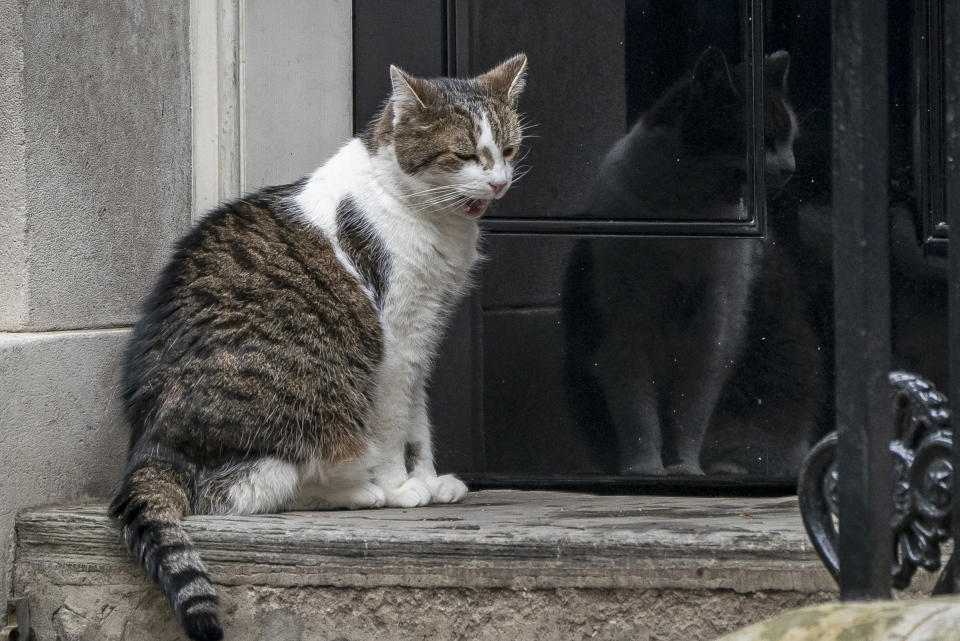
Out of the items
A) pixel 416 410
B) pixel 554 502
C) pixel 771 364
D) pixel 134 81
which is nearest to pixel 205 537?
pixel 416 410

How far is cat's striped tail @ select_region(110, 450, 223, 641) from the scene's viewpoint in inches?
70.0

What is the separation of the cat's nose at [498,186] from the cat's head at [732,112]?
22.0 inches

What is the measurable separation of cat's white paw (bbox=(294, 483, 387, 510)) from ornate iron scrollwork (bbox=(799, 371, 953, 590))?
4.01 feet

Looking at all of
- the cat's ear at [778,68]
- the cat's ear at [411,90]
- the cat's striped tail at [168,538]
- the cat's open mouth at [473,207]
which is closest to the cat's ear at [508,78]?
the cat's ear at [411,90]

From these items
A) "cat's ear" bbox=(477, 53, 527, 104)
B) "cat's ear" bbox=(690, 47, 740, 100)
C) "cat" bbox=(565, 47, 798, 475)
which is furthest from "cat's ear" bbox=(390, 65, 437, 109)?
"cat's ear" bbox=(690, 47, 740, 100)

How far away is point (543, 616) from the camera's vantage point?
6.15ft

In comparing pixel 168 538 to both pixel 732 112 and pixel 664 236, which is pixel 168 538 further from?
pixel 732 112

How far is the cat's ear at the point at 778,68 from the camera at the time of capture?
100 inches

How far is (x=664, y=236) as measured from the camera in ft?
8.57

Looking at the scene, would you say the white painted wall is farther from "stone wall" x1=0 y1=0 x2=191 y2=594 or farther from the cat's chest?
the cat's chest

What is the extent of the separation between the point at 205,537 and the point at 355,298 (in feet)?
1.94

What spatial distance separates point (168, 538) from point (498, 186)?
101 centimetres

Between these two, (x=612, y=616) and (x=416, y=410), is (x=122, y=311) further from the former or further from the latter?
(x=612, y=616)

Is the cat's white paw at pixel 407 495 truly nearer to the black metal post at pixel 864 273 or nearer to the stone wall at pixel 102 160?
the stone wall at pixel 102 160
